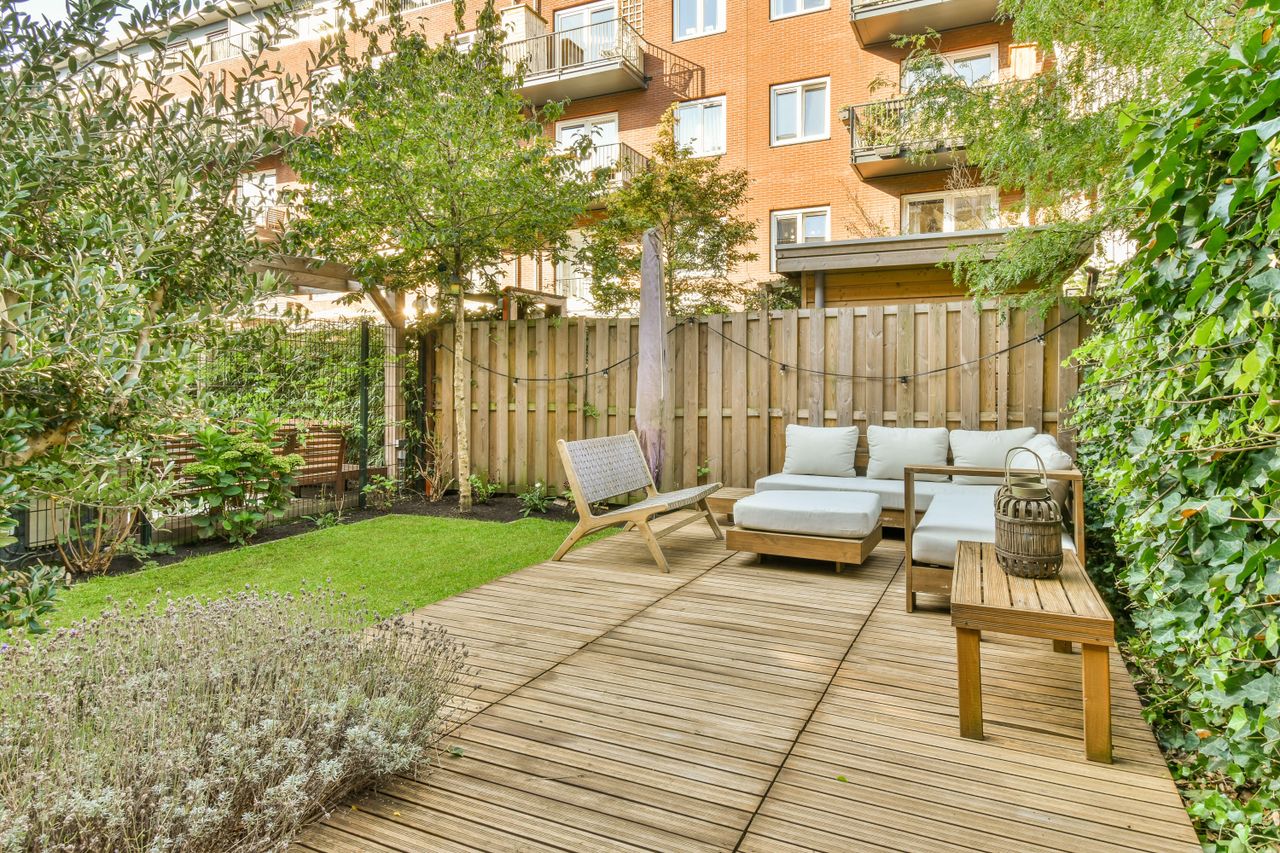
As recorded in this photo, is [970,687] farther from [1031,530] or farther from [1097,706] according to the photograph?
[1031,530]

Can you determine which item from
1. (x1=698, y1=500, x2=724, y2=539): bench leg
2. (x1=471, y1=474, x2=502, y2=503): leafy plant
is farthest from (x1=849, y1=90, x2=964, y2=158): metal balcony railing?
(x1=471, y1=474, x2=502, y2=503): leafy plant

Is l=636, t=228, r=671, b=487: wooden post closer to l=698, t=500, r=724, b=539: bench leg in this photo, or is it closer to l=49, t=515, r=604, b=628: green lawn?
l=698, t=500, r=724, b=539: bench leg

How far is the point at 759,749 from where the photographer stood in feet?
7.86

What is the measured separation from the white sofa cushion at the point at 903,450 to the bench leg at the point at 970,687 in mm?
3586

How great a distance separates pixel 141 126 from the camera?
80.2 inches

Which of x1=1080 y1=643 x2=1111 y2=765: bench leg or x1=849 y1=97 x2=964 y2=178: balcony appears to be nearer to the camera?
x1=1080 y1=643 x2=1111 y2=765: bench leg

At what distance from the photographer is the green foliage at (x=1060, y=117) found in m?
4.26

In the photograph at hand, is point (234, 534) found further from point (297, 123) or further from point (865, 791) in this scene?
point (865, 791)

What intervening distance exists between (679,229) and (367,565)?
23.5 feet

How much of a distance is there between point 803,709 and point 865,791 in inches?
21.9

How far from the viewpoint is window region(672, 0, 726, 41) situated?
1375 cm

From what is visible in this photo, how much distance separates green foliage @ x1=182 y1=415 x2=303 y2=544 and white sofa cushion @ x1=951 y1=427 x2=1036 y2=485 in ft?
18.2

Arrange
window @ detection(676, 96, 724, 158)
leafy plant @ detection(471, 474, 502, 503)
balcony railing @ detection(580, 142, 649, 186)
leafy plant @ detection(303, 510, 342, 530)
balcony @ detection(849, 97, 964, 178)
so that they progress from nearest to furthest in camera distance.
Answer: leafy plant @ detection(303, 510, 342, 530)
leafy plant @ detection(471, 474, 502, 503)
balcony @ detection(849, 97, 964, 178)
balcony railing @ detection(580, 142, 649, 186)
window @ detection(676, 96, 724, 158)

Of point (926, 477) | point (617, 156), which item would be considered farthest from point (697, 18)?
point (926, 477)
